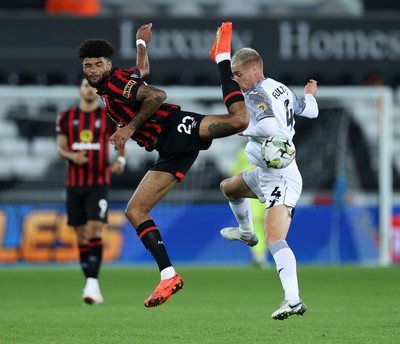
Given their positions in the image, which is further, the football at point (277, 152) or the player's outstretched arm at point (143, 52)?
the player's outstretched arm at point (143, 52)

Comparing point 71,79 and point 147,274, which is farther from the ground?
point 71,79

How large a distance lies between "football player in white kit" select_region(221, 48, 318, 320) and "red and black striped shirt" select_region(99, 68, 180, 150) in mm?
590

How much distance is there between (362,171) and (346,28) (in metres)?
3.30

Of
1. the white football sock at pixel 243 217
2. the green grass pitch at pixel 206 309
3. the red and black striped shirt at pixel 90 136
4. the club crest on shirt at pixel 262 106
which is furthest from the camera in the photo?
the red and black striped shirt at pixel 90 136

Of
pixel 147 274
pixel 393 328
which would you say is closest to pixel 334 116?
pixel 147 274

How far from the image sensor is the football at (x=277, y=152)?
7371 mm

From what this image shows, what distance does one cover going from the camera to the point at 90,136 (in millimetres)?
10461

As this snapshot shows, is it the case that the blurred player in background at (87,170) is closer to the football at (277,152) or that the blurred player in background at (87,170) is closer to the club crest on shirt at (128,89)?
the club crest on shirt at (128,89)

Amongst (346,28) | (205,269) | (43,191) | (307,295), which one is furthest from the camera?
(346,28)

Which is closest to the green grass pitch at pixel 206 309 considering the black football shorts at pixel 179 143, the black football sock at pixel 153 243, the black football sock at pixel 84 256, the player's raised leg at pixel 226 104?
the black football sock at pixel 84 256

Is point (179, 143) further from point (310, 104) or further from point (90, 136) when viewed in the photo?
point (90, 136)

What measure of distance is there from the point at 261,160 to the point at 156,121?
2.76 feet

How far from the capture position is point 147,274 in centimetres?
1369

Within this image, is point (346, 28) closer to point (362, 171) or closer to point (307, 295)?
point (362, 171)
